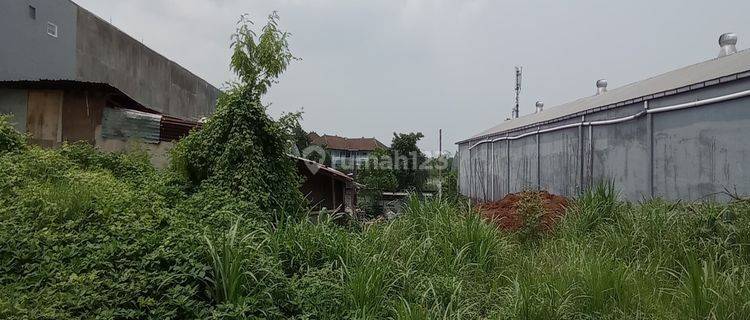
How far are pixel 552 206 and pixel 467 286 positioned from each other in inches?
113

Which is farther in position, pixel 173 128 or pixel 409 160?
pixel 409 160

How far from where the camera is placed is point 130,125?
8.51 m

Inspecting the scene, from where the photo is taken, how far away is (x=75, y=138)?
8320 mm

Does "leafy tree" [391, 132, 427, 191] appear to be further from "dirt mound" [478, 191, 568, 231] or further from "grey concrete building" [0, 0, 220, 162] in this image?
"dirt mound" [478, 191, 568, 231]

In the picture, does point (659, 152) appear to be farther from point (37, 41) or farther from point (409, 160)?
point (409, 160)

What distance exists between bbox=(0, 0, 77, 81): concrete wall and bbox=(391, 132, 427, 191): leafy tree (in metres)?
12.5

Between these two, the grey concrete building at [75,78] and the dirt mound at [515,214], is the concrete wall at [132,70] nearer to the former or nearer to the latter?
the grey concrete building at [75,78]

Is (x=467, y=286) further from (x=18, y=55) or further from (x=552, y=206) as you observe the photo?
(x=18, y=55)

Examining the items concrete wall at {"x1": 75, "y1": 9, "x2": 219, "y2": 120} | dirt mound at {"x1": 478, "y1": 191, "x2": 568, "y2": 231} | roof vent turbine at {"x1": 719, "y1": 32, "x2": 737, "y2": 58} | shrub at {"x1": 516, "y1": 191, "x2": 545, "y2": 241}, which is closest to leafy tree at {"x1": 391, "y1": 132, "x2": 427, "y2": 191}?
concrete wall at {"x1": 75, "y1": 9, "x2": 219, "y2": 120}

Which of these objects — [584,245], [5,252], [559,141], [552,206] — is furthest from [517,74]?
[5,252]

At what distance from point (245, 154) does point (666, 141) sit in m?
5.96

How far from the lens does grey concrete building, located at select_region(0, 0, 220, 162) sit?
27.1 feet

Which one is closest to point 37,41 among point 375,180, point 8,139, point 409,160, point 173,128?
point 173,128

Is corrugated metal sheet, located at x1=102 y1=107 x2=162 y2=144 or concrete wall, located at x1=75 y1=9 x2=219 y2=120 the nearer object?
corrugated metal sheet, located at x1=102 y1=107 x2=162 y2=144
